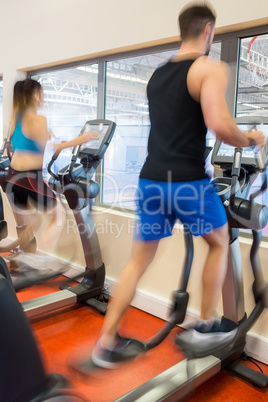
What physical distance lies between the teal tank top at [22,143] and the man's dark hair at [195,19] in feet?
5.55

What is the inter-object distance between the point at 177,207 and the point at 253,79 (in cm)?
144

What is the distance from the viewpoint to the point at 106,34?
10.9 feet

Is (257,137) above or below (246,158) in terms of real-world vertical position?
above

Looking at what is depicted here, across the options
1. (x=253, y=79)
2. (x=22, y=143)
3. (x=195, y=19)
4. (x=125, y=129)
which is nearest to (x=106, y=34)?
(x=125, y=129)

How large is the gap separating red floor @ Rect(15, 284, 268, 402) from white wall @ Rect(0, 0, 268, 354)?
0.41 m

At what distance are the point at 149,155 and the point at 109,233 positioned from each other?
71.4 inches

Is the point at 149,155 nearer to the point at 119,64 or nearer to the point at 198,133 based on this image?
the point at 198,133

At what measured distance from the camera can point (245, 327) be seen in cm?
237

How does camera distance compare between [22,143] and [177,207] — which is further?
[22,143]

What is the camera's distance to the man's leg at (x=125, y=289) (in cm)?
179

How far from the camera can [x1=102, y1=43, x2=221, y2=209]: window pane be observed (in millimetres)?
3670

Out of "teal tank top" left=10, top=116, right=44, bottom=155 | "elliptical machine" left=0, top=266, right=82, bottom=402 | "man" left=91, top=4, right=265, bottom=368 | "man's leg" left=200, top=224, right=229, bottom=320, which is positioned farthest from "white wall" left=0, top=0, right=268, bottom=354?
"elliptical machine" left=0, top=266, right=82, bottom=402

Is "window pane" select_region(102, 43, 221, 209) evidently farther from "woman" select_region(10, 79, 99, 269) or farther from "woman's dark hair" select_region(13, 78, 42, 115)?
"woman's dark hair" select_region(13, 78, 42, 115)

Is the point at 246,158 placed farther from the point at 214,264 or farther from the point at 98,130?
the point at 98,130
